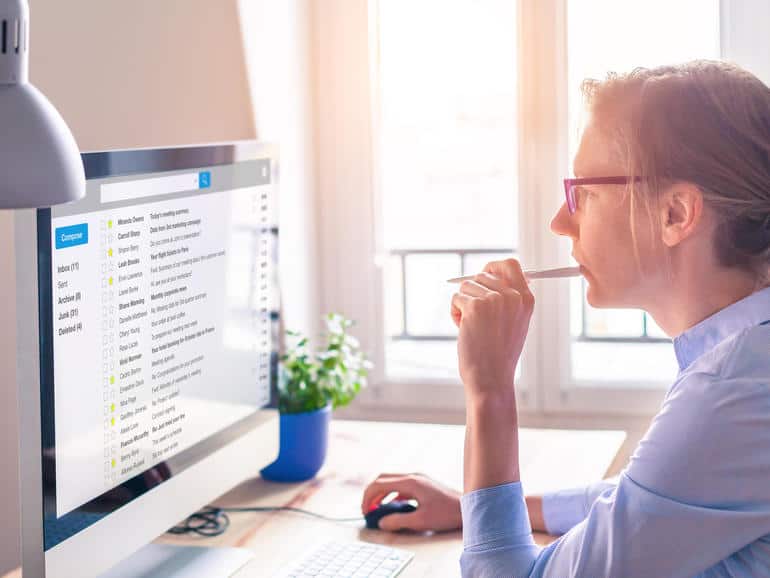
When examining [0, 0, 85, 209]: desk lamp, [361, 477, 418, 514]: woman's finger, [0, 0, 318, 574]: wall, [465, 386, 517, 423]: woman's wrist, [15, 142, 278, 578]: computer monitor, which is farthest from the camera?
[0, 0, 318, 574]: wall

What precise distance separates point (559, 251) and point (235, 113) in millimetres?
905

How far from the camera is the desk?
1.45m

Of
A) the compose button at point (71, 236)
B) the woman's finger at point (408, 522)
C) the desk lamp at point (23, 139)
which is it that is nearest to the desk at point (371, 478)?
the woman's finger at point (408, 522)

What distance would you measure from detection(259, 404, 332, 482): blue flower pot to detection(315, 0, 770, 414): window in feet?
3.63

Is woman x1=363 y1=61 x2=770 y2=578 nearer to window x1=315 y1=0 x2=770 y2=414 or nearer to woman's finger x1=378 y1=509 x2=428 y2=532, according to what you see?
woman's finger x1=378 y1=509 x2=428 y2=532

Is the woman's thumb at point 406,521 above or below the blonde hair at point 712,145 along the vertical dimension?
below

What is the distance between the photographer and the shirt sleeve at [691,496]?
0.99 m

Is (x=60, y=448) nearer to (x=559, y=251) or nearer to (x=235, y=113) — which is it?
(x=235, y=113)

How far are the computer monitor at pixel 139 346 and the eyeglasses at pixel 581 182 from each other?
49 centimetres

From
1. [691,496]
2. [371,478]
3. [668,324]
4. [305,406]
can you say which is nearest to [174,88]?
[305,406]

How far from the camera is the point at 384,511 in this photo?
5.03 ft

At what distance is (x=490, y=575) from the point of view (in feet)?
3.66

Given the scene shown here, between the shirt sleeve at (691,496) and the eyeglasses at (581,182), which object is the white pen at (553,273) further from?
the shirt sleeve at (691,496)

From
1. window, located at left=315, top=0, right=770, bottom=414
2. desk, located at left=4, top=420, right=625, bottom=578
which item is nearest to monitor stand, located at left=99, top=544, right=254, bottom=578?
desk, located at left=4, top=420, right=625, bottom=578
